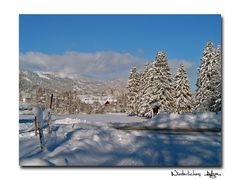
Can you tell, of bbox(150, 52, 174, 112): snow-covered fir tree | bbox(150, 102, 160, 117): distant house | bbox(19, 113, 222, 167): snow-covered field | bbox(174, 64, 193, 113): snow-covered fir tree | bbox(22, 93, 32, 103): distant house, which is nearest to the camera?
bbox(19, 113, 222, 167): snow-covered field

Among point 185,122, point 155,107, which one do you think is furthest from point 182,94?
point 185,122

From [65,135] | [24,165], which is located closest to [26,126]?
[65,135]

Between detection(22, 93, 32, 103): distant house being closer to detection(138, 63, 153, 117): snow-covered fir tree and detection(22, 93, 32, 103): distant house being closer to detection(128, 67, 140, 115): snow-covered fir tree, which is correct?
detection(138, 63, 153, 117): snow-covered fir tree

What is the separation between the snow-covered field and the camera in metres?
9.67

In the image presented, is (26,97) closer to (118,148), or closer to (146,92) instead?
→ (118,148)

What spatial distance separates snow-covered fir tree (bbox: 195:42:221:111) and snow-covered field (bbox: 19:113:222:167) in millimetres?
1253

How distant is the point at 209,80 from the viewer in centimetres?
1570

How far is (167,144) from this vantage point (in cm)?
1103

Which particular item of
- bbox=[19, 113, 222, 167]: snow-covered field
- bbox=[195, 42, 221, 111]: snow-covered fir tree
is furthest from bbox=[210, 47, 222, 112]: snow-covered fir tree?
bbox=[19, 113, 222, 167]: snow-covered field

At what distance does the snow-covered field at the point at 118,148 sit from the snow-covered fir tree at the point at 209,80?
1.25 m

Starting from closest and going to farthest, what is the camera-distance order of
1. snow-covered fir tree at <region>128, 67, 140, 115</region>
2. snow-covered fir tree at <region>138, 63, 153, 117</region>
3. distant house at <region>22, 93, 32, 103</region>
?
distant house at <region>22, 93, 32, 103</region> < snow-covered fir tree at <region>138, 63, 153, 117</region> < snow-covered fir tree at <region>128, 67, 140, 115</region>

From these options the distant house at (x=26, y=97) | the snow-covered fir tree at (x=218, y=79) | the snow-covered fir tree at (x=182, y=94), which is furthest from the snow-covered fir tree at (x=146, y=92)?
the distant house at (x=26, y=97)

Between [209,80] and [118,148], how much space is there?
6.29 metres
